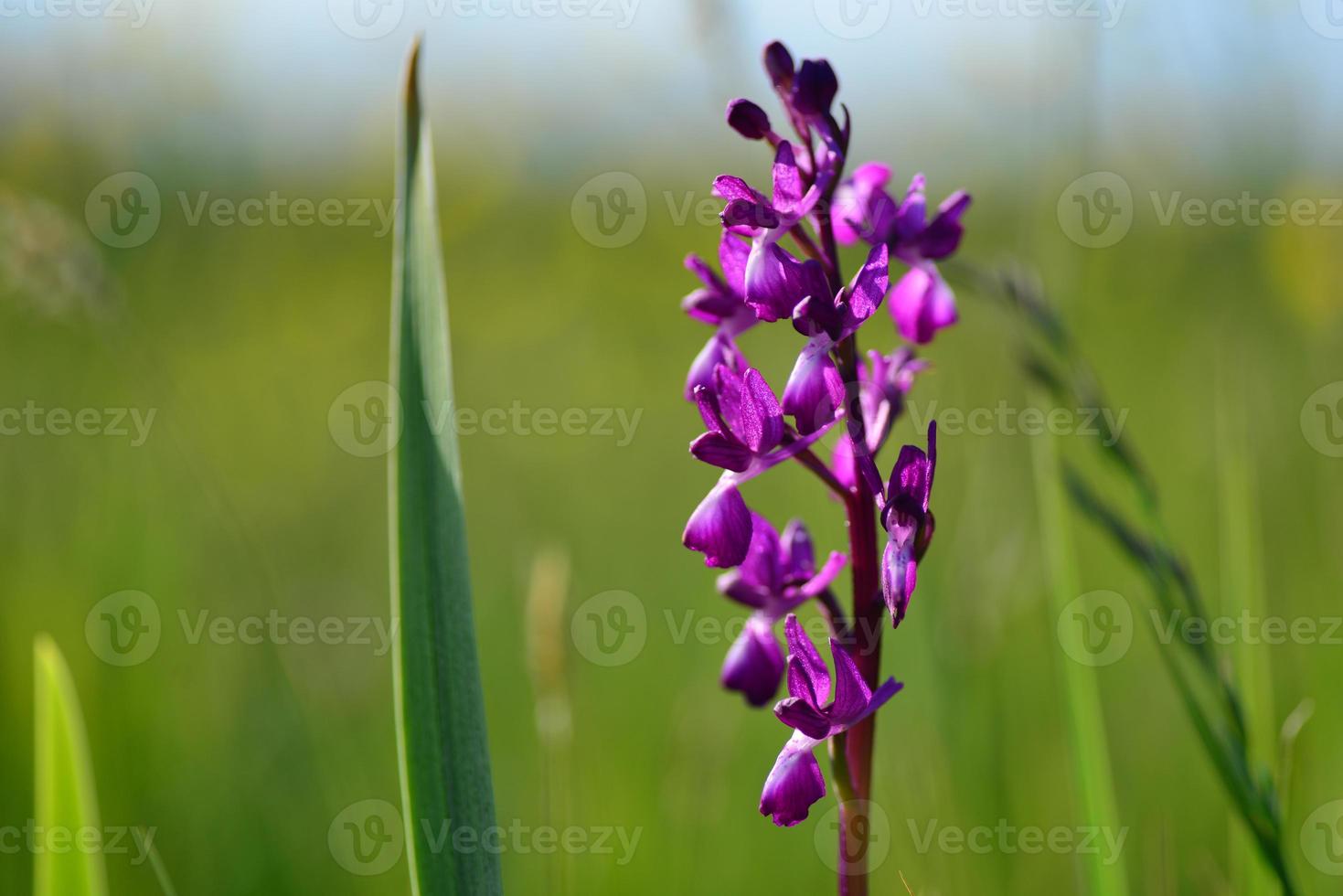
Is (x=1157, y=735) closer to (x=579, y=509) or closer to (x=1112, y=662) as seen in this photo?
(x=1112, y=662)

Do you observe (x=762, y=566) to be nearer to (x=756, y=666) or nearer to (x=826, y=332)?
(x=756, y=666)

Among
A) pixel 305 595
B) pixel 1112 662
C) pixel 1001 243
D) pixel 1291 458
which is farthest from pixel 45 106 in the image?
pixel 1001 243

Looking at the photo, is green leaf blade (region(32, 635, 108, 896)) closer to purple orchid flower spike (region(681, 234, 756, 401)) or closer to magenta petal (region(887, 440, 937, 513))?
purple orchid flower spike (region(681, 234, 756, 401))

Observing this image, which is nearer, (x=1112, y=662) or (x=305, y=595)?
(x=1112, y=662)

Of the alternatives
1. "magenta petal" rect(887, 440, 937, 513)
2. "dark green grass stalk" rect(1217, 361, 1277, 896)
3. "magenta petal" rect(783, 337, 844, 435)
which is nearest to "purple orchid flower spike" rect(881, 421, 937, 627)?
"magenta petal" rect(887, 440, 937, 513)

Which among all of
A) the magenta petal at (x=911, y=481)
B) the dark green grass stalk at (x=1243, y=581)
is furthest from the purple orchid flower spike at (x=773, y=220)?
the dark green grass stalk at (x=1243, y=581)
